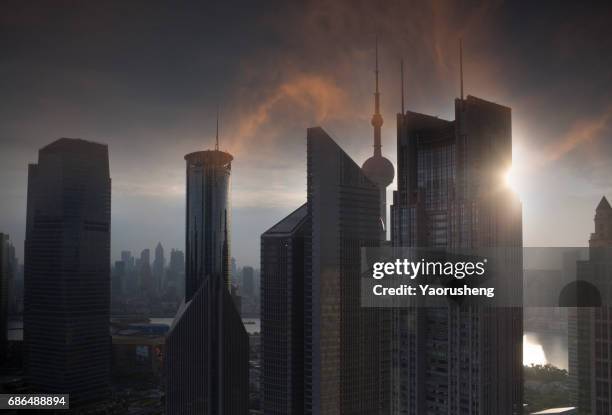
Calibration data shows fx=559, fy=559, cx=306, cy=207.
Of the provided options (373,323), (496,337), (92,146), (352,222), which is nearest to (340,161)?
(352,222)

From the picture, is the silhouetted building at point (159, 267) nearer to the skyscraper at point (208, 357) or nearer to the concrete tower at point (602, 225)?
the skyscraper at point (208, 357)

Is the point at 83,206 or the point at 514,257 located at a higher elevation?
the point at 83,206

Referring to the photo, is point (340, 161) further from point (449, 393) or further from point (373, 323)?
point (449, 393)

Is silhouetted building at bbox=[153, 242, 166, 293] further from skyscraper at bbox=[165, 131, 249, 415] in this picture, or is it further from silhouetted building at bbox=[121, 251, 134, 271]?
skyscraper at bbox=[165, 131, 249, 415]

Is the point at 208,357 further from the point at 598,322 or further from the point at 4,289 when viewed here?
the point at 4,289

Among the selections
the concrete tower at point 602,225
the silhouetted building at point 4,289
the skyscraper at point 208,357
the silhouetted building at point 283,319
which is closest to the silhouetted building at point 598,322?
the concrete tower at point 602,225

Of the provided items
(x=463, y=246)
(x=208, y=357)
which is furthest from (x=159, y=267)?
(x=463, y=246)
